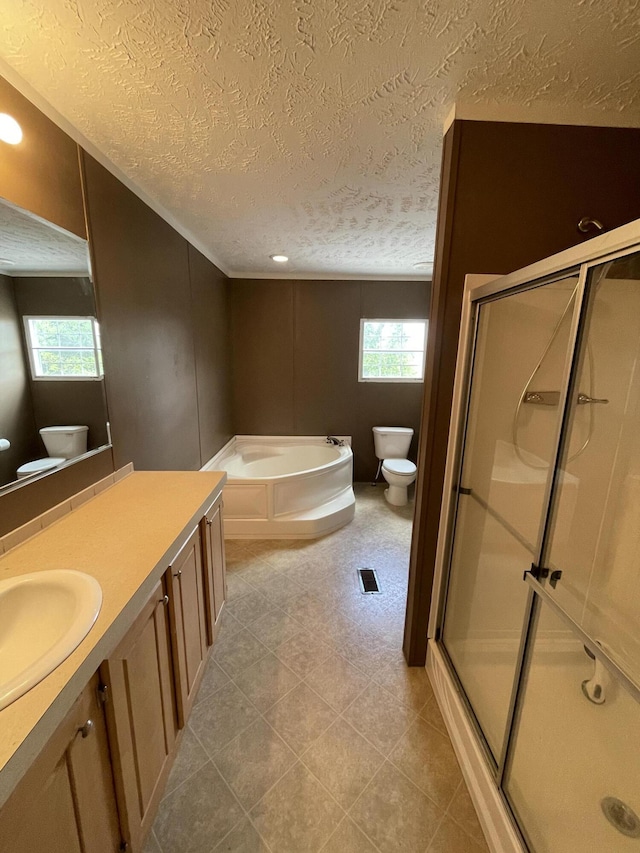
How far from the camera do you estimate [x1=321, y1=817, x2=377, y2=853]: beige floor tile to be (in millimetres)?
1105

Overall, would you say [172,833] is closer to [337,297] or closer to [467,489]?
[467,489]

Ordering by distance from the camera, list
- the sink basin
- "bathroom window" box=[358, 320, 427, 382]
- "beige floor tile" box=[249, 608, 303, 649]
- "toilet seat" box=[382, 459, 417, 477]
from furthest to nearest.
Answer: "bathroom window" box=[358, 320, 427, 382]
"toilet seat" box=[382, 459, 417, 477]
"beige floor tile" box=[249, 608, 303, 649]
the sink basin

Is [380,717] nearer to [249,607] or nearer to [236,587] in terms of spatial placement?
[249,607]

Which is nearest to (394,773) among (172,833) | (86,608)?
(172,833)

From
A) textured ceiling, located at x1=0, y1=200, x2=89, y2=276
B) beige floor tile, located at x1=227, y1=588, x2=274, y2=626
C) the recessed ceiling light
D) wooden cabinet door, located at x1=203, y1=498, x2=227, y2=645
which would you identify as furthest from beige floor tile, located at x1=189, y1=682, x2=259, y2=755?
the recessed ceiling light

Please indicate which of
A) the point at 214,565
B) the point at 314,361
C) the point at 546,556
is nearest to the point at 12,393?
the point at 214,565

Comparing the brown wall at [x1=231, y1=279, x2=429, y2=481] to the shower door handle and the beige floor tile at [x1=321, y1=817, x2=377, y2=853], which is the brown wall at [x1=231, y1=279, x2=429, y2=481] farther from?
the beige floor tile at [x1=321, y1=817, x2=377, y2=853]

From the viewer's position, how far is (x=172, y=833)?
1.14 meters

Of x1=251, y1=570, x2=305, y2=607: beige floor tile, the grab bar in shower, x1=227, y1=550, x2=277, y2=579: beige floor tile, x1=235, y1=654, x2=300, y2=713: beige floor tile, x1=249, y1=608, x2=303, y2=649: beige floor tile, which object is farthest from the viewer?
x1=227, y1=550, x2=277, y2=579: beige floor tile

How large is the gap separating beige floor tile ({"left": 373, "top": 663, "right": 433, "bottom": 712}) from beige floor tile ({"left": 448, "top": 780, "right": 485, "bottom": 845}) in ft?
1.07

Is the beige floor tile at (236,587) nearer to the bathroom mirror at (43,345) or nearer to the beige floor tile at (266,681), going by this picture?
the beige floor tile at (266,681)

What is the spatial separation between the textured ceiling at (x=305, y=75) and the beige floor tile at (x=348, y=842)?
2.48 meters

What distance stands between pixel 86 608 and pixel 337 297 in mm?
3679

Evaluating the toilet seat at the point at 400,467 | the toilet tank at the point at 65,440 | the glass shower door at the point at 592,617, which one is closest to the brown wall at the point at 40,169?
the toilet tank at the point at 65,440
